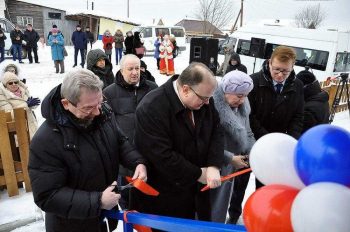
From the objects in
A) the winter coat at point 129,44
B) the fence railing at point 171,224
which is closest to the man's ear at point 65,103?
the fence railing at point 171,224

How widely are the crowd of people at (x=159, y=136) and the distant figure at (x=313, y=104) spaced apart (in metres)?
0.01

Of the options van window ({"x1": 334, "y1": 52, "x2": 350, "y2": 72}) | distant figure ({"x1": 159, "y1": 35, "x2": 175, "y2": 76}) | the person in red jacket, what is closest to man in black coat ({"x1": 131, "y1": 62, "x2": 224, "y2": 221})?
van window ({"x1": 334, "y1": 52, "x2": 350, "y2": 72})

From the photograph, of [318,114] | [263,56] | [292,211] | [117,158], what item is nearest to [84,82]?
[117,158]

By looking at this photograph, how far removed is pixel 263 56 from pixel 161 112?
10600mm

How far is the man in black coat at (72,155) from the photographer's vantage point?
1563 mm

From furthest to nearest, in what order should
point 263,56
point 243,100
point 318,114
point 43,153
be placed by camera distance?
1. point 263,56
2. point 318,114
3. point 243,100
4. point 43,153

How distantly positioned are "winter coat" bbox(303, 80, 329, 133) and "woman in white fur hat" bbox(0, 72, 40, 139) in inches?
125

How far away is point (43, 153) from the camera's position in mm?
1557

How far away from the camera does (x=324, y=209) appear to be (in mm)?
922

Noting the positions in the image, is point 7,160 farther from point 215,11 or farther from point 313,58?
point 215,11

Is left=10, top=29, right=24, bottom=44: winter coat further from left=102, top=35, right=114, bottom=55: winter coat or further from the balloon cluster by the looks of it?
the balloon cluster

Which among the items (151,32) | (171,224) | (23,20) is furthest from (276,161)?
(23,20)

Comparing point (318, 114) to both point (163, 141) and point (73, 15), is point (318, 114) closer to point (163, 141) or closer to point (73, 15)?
point (163, 141)

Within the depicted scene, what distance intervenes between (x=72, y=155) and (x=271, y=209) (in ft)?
3.45
